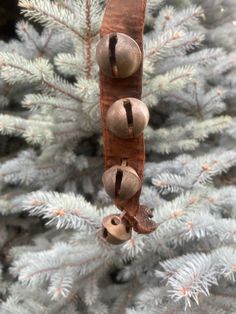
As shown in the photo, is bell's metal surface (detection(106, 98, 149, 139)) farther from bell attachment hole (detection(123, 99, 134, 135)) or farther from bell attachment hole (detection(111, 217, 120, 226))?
bell attachment hole (detection(111, 217, 120, 226))

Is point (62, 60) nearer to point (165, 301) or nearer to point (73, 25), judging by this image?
point (73, 25)

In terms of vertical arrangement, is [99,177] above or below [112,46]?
below

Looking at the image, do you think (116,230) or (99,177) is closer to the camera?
(116,230)

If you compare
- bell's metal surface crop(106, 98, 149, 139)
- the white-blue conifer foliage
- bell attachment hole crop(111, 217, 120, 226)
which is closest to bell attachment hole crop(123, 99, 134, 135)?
bell's metal surface crop(106, 98, 149, 139)

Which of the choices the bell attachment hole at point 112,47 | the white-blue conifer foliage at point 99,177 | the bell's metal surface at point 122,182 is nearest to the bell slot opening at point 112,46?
the bell attachment hole at point 112,47

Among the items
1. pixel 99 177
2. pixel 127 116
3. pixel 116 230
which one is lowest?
Answer: pixel 99 177

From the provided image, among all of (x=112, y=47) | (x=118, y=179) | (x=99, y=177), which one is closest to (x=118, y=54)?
(x=112, y=47)

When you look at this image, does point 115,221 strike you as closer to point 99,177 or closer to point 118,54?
point 118,54
